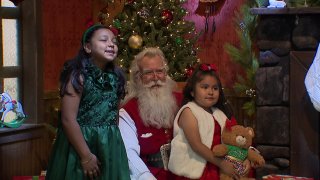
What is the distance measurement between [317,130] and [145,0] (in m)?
1.78

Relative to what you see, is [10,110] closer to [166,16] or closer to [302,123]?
[166,16]

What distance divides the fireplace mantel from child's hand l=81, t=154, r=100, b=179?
2.61m

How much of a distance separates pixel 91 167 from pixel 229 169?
90 cm

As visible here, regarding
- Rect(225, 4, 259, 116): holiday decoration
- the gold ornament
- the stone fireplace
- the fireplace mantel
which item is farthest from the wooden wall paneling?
the gold ornament

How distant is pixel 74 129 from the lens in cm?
246

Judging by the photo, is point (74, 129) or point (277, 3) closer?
point (74, 129)

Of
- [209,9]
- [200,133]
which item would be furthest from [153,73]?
[209,9]

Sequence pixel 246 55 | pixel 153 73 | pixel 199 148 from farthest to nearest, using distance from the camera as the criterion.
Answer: pixel 246 55, pixel 153 73, pixel 199 148

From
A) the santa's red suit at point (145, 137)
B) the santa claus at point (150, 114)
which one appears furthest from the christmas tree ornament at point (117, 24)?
the santa's red suit at point (145, 137)

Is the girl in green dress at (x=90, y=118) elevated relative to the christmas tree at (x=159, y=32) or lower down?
lower down

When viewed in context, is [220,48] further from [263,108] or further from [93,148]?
[93,148]

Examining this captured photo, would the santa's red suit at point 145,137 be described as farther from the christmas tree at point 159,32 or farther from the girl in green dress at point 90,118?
the christmas tree at point 159,32

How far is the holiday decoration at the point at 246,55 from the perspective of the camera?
5133 mm

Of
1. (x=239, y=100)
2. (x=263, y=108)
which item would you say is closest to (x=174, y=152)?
(x=263, y=108)
